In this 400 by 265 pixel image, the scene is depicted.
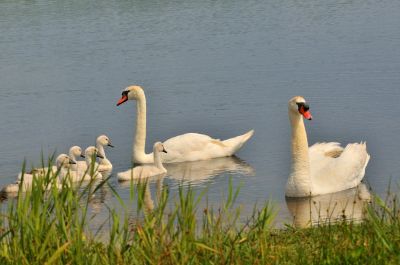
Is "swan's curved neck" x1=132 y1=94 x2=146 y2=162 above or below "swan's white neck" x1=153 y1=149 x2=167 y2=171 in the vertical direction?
above

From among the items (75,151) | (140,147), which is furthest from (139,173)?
(140,147)

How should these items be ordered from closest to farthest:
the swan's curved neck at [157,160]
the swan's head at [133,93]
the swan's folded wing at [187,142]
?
the swan's curved neck at [157,160] < the swan's folded wing at [187,142] < the swan's head at [133,93]

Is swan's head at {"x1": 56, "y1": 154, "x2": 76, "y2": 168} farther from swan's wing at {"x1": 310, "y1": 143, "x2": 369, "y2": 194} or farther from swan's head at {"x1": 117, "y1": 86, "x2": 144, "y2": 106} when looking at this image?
swan's wing at {"x1": 310, "y1": 143, "x2": 369, "y2": 194}

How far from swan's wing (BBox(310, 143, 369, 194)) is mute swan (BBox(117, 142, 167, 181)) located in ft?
6.80

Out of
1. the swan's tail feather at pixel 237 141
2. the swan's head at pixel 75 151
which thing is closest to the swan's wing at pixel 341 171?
the swan's tail feather at pixel 237 141

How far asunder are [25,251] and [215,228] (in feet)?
4.17

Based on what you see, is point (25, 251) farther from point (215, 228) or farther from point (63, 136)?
point (63, 136)

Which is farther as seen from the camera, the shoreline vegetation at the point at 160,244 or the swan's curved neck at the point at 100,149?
the swan's curved neck at the point at 100,149

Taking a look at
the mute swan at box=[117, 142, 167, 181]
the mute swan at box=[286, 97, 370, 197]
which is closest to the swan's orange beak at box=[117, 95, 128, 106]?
the mute swan at box=[117, 142, 167, 181]

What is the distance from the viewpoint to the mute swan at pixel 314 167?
488 inches

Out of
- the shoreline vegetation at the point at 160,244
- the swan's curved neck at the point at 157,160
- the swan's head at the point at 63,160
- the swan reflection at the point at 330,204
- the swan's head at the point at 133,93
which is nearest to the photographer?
the shoreline vegetation at the point at 160,244

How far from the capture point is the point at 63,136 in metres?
16.0

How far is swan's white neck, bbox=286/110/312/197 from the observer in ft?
40.4

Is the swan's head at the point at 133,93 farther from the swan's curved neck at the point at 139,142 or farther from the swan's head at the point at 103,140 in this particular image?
the swan's head at the point at 103,140
